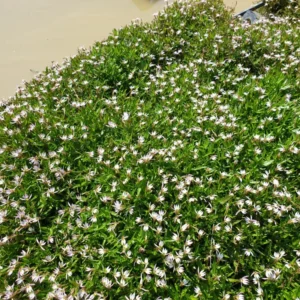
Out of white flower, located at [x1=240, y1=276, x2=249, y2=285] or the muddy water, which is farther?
the muddy water

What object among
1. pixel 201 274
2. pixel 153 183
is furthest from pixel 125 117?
pixel 201 274

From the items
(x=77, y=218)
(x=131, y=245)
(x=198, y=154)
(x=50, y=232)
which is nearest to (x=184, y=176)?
(x=198, y=154)

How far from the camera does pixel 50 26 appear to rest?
7.25 metres

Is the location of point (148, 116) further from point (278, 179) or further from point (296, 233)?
point (296, 233)

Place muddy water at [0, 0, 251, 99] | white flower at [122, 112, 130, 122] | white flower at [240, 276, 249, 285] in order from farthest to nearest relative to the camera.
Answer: muddy water at [0, 0, 251, 99], white flower at [122, 112, 130, 122], white flower at [240, 276, 249, 285]

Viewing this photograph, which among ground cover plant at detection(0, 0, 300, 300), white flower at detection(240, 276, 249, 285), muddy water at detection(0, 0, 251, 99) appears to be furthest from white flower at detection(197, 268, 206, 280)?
muddy water at detection(0, 0, 251, 99)

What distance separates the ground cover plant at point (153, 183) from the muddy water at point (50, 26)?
2.35 m

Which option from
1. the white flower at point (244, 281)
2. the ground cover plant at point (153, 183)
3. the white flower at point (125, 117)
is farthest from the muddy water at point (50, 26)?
the white flower at point (244, 281)

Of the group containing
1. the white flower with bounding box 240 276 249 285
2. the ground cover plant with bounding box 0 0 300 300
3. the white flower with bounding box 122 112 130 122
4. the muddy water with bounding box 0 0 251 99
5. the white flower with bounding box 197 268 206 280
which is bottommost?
the white flower with bounding box 240 276 249 285

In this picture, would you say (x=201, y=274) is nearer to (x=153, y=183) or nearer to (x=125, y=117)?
(x=153, y=183)

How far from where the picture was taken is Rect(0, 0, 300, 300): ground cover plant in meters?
2.35

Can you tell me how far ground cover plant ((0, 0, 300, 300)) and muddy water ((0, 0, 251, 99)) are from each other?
235 centimetres

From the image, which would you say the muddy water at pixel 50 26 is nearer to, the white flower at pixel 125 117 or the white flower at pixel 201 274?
the white flower at pixel 125 117

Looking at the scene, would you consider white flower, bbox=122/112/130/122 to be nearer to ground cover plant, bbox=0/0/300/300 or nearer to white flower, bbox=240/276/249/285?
ground cover plant, bbox=0/0/300/300
